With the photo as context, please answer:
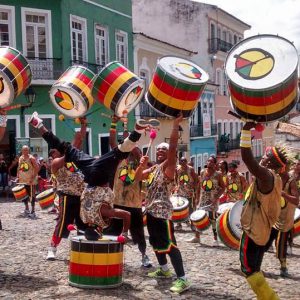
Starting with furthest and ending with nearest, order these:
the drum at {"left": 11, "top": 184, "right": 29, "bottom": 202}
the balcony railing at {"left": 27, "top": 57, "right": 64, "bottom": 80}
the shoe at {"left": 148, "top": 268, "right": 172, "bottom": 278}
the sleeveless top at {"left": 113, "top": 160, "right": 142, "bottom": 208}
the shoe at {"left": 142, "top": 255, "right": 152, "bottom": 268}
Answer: the balcony railing at {"left": 27, "top": 57, "right": 64, "bottom": 80}
the drum at {"left": 11, "top": 184, "right": 29, "bottom": 202}
the sleeveless top at {"left": 113, "top": 160, "right": 142, "bottom": 208}
the shoe at {"left": 142, "top": 255, "right": 152, "bottom": 268}
the shoe at {"left": 148, "top": 268, "right": 172, "bottom": 278}

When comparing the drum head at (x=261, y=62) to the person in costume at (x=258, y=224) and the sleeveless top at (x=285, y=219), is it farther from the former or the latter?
the sleeveless top at (x=285, y=219)

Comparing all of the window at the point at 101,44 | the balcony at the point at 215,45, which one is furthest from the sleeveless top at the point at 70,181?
the balcony at the point at 215,45

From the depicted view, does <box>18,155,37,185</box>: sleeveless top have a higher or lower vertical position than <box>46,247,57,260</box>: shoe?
higher

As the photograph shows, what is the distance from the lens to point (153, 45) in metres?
28.8

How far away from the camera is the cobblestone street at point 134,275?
22.7 ft

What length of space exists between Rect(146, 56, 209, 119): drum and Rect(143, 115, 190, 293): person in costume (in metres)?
0.59

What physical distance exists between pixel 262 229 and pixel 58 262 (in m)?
3.45

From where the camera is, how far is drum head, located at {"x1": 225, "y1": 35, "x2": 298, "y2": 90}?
18.4 feet

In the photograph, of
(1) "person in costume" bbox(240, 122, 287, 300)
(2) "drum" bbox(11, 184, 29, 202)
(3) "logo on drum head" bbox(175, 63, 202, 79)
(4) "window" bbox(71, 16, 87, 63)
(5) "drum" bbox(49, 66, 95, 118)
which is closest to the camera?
(1) "person in costume" bbox(240, 122, 287, 300)

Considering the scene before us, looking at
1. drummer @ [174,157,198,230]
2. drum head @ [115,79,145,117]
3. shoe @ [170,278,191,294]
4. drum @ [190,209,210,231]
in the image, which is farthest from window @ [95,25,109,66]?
shoe @ [170,278,191,294]

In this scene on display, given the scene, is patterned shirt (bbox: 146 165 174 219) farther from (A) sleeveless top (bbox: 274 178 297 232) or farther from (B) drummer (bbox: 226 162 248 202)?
(B) drummer (bbox: 226 162 248 202)

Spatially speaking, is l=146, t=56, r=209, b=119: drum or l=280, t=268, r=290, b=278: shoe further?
l=280, t=268, r=290, b=278: shoe

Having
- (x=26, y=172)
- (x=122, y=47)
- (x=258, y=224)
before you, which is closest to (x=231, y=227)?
(x=258, y=224)

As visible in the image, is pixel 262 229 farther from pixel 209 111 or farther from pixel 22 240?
pixel 209 111
